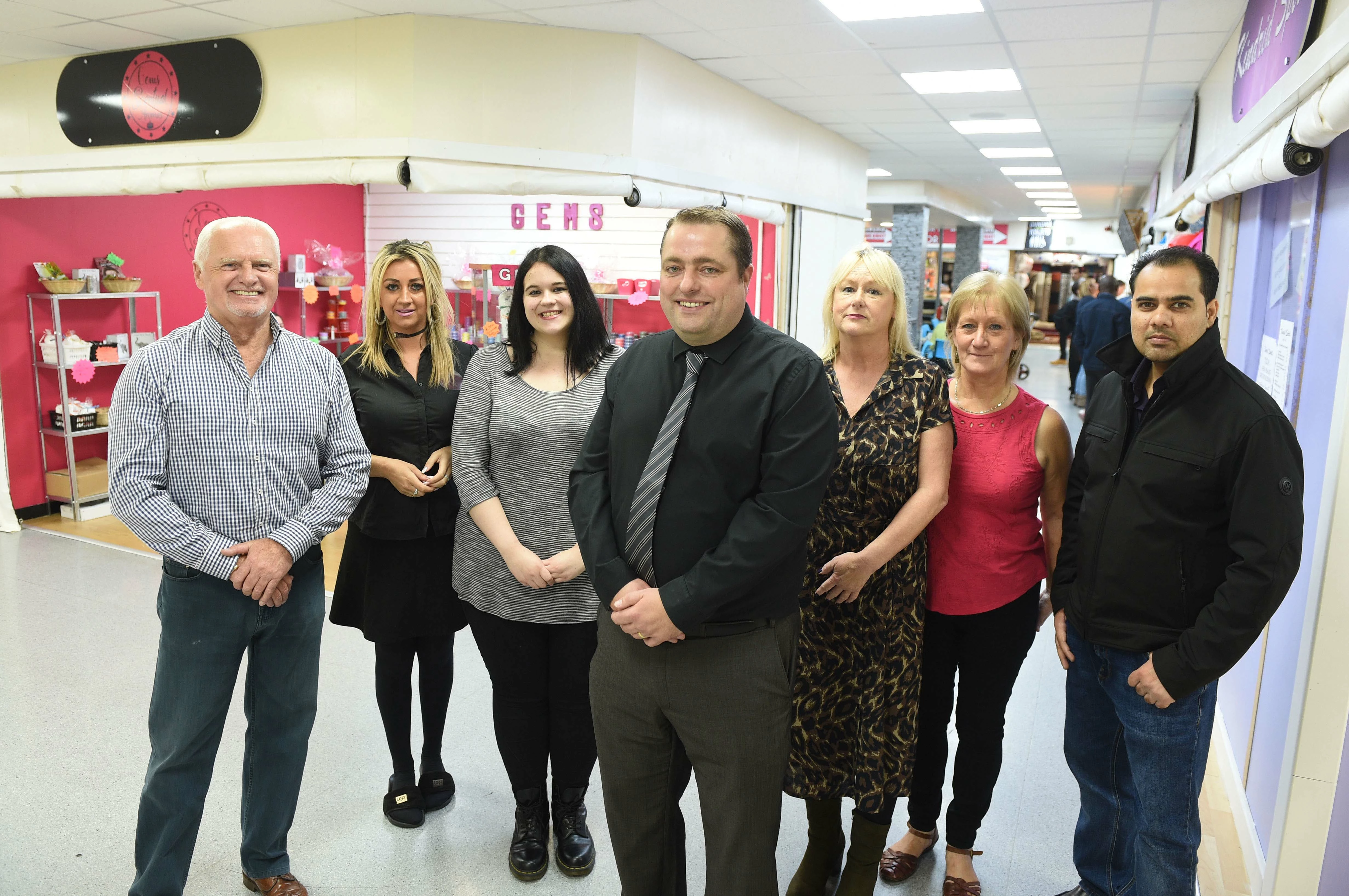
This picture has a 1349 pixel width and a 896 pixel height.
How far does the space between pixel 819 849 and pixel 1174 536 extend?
1.24 meters

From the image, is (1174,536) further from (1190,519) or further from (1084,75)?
(1084,75)

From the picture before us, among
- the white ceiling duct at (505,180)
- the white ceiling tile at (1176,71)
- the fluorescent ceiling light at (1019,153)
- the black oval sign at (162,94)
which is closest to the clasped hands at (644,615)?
the white ceiling duct at (505,180)

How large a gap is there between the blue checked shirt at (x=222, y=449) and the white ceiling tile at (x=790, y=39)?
3.45 metres

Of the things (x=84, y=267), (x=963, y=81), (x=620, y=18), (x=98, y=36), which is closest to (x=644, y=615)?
(x=620, y=18)

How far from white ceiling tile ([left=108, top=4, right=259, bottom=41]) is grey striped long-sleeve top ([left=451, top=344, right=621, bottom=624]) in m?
3.13

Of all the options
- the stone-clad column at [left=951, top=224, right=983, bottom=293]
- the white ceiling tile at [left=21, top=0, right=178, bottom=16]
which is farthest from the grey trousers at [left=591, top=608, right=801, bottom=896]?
the stone-clad column at [left=951, top=224, right=983, bottom=293]

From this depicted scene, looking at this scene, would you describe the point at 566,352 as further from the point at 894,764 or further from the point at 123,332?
the point at 123,332

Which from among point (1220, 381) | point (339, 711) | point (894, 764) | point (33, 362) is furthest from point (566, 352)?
point (33, 362)

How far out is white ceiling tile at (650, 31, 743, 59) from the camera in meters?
4.93

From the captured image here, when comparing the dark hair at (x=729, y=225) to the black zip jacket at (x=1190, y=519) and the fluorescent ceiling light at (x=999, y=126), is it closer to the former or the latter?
the black zip jacket at (x=1190, y=519)

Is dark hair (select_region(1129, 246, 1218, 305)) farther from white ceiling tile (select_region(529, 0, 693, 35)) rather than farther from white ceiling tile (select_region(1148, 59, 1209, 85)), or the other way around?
white ceiling tile (select_region(1148, 59, 1209, 85))

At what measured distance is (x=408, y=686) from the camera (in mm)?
2857

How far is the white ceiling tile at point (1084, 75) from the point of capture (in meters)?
5.75

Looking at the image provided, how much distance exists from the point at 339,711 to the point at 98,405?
15.3 ft
